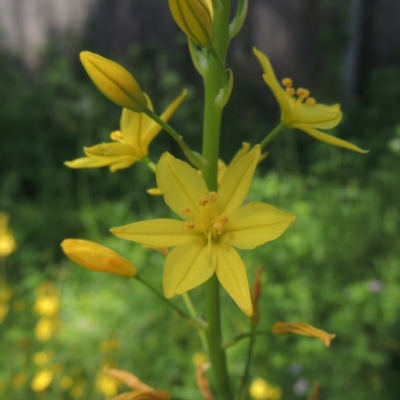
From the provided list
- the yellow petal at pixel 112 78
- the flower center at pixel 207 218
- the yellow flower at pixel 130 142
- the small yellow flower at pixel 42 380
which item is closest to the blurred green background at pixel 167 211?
the small yellow flower at pixel 42 380

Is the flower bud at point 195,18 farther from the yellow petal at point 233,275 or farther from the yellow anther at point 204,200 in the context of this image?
the yellow petal at point 233,275

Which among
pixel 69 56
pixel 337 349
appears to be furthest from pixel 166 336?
pixel 69 56

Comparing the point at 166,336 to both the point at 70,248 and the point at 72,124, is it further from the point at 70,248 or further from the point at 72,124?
the point at 72,124

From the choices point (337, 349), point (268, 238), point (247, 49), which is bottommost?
point (337, 349)

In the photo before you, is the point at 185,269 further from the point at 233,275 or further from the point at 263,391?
the point at 263,391

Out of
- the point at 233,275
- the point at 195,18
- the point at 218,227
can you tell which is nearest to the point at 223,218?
the point at 218,227

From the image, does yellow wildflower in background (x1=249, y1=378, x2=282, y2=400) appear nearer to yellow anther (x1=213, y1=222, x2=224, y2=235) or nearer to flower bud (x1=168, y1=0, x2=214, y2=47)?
yellow anther (x1=213, y1=222, x2=224, y2=235)

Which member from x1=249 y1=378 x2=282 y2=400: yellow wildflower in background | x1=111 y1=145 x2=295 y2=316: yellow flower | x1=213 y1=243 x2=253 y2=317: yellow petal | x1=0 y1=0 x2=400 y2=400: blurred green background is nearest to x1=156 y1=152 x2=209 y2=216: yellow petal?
x1=111 y1=145 x2=295 y2=316: yellow flower
